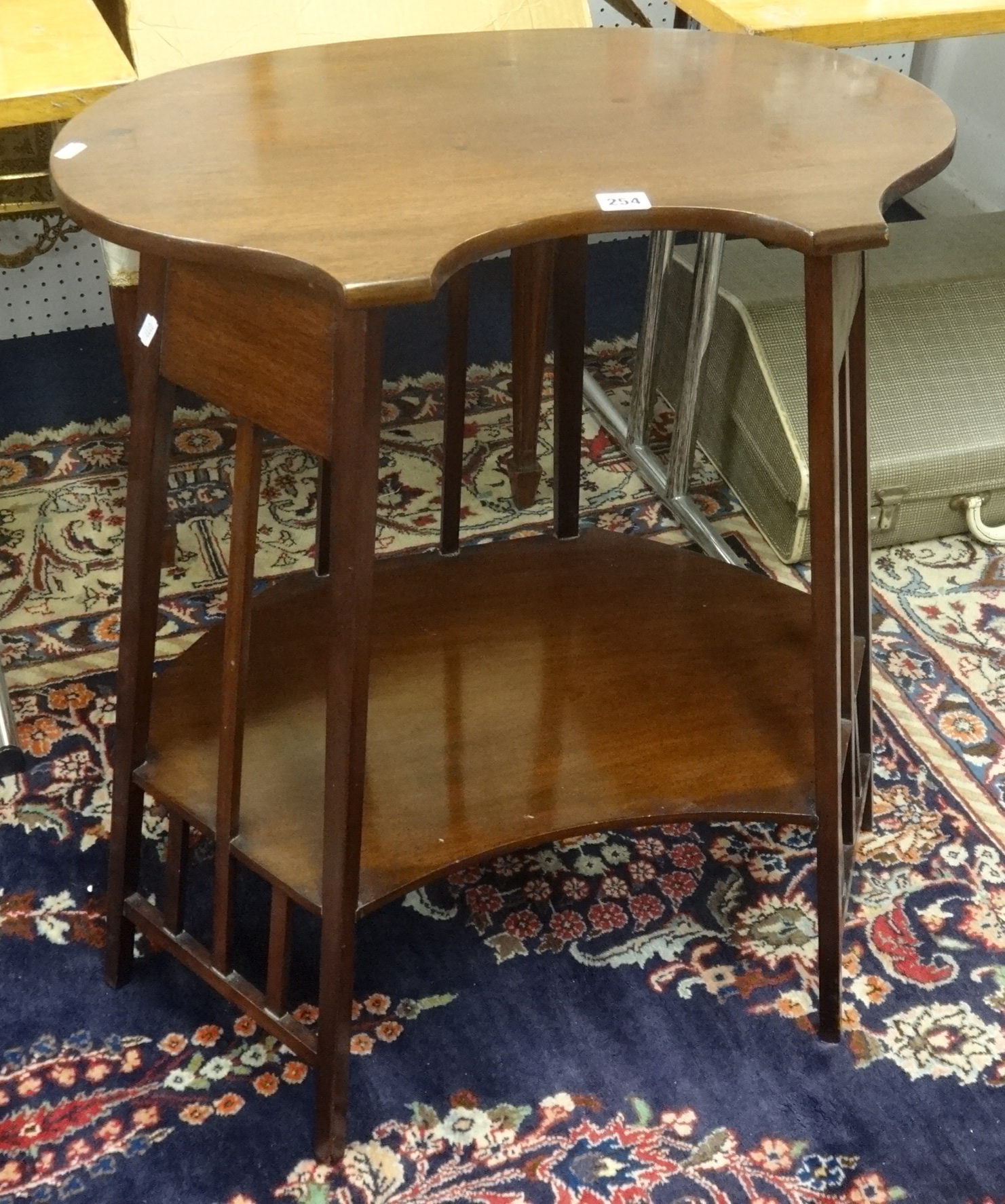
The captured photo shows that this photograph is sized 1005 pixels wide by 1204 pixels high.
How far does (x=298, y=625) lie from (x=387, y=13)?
38.4 inches

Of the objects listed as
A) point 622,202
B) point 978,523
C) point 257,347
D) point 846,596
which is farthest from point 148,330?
point 978,523

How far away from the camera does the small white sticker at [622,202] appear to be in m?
1.01

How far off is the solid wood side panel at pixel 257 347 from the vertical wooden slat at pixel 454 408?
1.55 feet

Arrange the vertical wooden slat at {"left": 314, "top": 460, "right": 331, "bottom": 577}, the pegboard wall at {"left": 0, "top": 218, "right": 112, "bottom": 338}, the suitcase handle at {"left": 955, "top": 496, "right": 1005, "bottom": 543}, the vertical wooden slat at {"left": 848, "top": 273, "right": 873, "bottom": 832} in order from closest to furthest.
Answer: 1. the vertical wooden slat at {"left": 848, "top": 273, "right": 873, "bottom": 832}
2. the vertical wooden slat at {"left": 314, "top": 460, "right": 331, "bottom": 577}
3. the suitcase handle at {"left": 955, "top": 496, "right": 1005, "bottom": 543}
4. the pegboard wall at {"left": 0, "top": 218, "right": 112, "bottom": 338}

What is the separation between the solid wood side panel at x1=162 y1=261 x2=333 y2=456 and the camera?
3.15 ft

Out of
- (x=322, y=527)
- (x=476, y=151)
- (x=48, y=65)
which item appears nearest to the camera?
(x=476, y=151)

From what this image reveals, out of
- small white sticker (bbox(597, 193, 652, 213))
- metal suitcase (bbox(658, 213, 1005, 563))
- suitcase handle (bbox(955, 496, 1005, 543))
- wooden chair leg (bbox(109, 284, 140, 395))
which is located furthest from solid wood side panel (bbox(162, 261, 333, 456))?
suitcase handle (bbox(955, 496, 1005, 543))

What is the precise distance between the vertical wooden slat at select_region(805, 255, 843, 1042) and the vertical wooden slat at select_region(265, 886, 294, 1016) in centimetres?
48

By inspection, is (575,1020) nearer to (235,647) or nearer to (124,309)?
(235,647)

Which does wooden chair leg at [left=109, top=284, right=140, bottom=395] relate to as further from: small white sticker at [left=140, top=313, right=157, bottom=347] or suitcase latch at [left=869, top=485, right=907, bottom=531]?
suitcase latch at [left=869, top=485, right=907, bottom=531]

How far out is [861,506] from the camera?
1.39 m

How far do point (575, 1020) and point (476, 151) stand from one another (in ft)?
2.71

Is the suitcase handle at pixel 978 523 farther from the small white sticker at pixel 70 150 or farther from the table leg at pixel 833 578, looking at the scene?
the small white sticker at pixel 70 150

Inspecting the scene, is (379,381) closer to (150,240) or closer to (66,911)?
(150,240)
